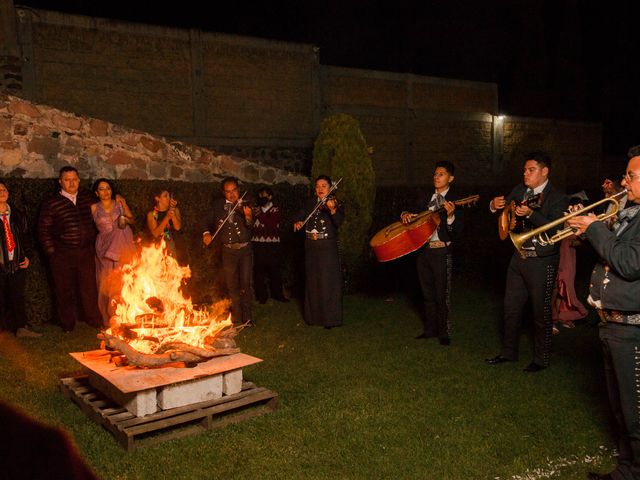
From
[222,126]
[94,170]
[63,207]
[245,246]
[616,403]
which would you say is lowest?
[616,403]

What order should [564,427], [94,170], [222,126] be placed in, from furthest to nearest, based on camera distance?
[222,126], [94,170], [564,427]

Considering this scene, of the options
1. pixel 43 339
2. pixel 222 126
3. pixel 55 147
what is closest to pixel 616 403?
pixel 43 339

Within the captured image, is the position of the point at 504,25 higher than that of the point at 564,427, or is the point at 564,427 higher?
the point at 504,25

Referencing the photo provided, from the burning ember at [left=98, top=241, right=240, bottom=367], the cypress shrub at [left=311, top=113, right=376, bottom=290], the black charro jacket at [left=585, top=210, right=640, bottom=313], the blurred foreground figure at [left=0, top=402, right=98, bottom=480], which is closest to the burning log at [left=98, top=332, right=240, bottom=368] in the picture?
the burning ember at [left=98, top=241, right=240, bottom=367]

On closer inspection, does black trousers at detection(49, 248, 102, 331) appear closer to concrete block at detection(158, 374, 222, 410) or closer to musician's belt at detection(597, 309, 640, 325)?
concrete block at detection(158, 374, 222, 410)

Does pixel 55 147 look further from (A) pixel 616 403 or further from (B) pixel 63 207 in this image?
(A) pixel 616 403

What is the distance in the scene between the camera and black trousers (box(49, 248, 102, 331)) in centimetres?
865

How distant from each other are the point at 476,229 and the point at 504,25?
84.5 feet

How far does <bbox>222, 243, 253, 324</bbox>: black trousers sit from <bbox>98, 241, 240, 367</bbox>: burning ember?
2.02m

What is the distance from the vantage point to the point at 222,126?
15203 mm

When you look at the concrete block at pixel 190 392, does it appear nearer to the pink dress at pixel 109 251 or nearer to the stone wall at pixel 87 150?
the pink dress at pixel 109 251

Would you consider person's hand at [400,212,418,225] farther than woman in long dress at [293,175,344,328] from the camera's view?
No

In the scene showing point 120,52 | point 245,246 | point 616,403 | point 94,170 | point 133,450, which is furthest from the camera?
point 120,52

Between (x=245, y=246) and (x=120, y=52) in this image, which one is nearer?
(x=245, y=246)
